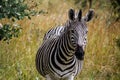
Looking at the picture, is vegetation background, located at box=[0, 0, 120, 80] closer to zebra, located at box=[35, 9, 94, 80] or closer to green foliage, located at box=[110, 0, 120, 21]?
green foliage, located at box=[110, 0, 120, 21]

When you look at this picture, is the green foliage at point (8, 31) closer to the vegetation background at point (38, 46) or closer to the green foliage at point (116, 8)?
the vegetation background at point (38, 46)

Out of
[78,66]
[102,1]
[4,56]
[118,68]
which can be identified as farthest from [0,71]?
[102,1]

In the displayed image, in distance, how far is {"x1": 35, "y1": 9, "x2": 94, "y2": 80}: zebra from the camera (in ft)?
19.2

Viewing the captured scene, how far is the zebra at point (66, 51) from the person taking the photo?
5867 millimetres

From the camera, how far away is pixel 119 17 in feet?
36.5

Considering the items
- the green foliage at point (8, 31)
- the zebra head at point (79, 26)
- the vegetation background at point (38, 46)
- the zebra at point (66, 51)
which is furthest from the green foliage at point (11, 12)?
the zebra head at point (79, 26)

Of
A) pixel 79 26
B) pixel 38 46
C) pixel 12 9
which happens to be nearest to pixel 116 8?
pixel 38 46

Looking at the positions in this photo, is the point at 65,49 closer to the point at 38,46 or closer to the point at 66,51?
the point at 66,51

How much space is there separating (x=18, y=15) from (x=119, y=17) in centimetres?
455

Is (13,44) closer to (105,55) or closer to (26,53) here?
(26,53)

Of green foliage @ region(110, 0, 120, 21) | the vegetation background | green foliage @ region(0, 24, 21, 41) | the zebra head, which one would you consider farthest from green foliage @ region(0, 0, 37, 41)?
green foliage @ region(110, 0, 120, 21)

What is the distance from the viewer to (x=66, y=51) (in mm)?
6207

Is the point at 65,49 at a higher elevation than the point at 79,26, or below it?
below

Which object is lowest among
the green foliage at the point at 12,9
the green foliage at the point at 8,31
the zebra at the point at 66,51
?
the zebra at the point at 66,51
